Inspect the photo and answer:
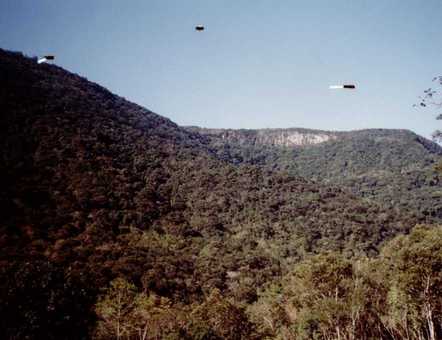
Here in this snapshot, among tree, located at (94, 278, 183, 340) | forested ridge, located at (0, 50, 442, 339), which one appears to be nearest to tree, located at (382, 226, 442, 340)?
forested ridge, located at (0, 50, 442, 339)

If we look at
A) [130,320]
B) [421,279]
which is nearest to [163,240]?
[130,320]

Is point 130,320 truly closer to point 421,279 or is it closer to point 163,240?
point 421,279

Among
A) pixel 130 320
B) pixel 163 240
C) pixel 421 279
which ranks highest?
pixel 421 279

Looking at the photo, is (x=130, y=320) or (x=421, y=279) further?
(x=130, y=320)

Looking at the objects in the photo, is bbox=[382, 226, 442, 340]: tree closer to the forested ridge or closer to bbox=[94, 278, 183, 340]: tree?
the forested ridge

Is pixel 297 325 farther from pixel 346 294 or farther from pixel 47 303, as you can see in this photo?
pixel 47 303

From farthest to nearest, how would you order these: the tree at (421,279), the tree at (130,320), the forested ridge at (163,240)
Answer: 1. the tree at (130,320)
2. the forested ridge at (163,240)
3. the tree at (421,279)

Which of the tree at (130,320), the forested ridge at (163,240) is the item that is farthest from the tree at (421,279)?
the tree at (130,320)

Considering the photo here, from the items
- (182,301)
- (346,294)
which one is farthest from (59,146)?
(346,294)

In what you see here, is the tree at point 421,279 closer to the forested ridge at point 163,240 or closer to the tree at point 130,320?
the forested ridge at point 163,240
